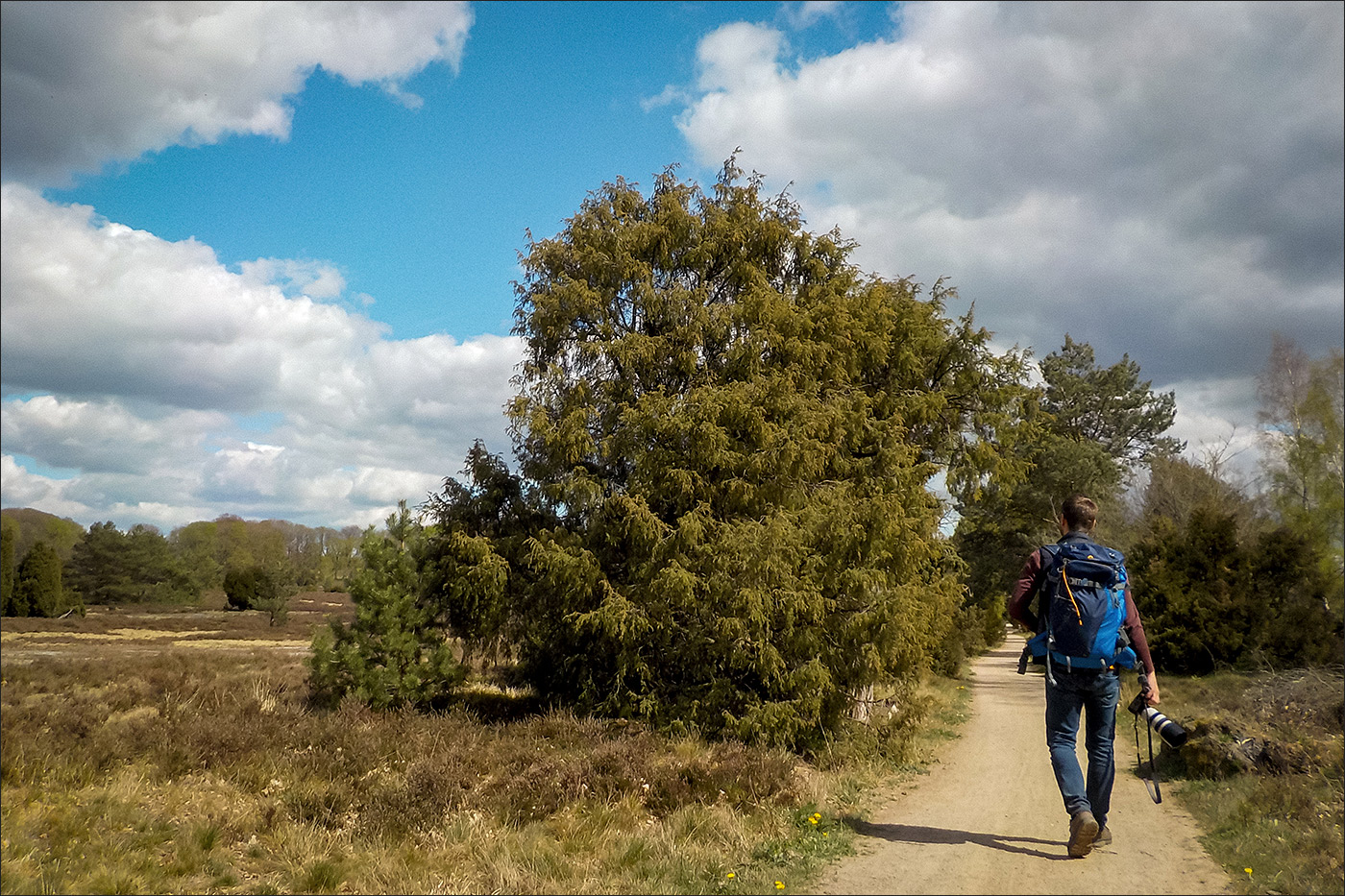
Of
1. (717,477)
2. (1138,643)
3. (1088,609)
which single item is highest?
(717,477)

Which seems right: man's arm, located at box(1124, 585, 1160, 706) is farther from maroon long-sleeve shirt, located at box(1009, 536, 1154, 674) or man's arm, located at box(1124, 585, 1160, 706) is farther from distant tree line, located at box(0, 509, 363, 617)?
distant tree line, located at box(0, 509, 363, 617)

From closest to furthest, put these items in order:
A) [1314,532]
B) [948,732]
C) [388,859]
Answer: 1. [388,859]
2. [948,732]
3. [1314,532]

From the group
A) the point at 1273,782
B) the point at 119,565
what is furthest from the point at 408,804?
the point at 119,565

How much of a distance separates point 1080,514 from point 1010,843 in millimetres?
2344

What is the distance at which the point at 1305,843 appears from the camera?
539cm

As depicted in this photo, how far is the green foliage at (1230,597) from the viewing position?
16984mm

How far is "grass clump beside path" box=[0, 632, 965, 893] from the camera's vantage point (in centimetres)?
601

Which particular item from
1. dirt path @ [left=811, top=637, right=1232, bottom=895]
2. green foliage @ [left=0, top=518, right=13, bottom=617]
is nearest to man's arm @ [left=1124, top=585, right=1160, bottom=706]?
dirt path @ [left=811, top=637, right=1232, bottom=895]

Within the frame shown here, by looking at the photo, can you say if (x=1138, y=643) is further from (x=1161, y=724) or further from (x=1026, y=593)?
(x=1026, y=593)

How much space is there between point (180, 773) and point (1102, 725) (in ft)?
34.4

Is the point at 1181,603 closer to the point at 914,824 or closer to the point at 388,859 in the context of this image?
the point at 914,824

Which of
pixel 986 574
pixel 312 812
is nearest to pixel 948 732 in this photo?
pixel 312 812

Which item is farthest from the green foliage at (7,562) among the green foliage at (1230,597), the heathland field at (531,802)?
the green foliage at (1230,597)

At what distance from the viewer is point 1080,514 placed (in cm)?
528
